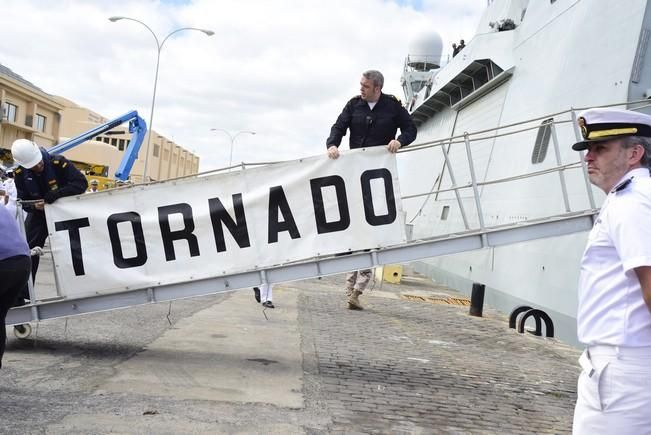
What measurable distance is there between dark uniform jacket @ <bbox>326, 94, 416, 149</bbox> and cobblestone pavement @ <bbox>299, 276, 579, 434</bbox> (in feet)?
7.94

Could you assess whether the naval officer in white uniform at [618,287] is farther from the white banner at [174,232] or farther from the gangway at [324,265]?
the white banner at [174,232]

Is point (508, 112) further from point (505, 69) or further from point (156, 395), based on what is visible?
point (156, 395)

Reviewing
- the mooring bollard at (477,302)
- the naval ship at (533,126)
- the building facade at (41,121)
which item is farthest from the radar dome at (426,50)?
the mooring bollard at (477,302)

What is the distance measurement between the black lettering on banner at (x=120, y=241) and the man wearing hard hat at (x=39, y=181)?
509mm

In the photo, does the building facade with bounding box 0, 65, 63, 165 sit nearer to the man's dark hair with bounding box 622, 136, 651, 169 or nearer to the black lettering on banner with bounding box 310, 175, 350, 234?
the black lettering on banner with bounding box 310, 175, 350, 234

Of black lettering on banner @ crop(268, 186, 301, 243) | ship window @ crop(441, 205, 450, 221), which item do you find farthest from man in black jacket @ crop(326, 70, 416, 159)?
ship window @ crop(441, 205, 450, 221)

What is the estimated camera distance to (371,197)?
6.03 meters

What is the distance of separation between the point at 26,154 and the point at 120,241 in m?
1.23

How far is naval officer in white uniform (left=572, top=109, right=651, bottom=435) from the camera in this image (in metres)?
1.84

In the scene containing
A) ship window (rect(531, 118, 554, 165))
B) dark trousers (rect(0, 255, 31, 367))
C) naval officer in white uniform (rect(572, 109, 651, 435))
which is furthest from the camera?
ship window (rect(531, 118, 554, 165))

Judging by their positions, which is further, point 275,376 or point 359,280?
point 359,280

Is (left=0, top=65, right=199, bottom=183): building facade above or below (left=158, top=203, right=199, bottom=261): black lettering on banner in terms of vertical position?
above

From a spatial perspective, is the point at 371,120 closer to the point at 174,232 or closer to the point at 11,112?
the point at 174,232

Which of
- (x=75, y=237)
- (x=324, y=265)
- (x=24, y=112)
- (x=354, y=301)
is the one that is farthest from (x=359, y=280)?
(x=24, y=112)
